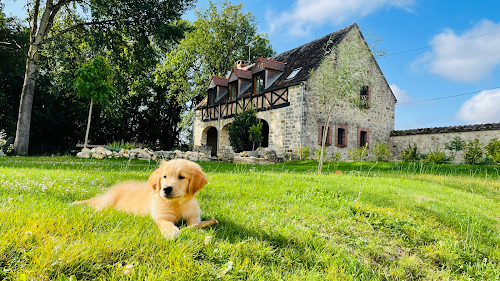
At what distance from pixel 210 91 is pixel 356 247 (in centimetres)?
2303

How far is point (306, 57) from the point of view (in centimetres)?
1933

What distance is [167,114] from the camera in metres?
30.7

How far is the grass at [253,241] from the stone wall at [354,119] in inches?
501

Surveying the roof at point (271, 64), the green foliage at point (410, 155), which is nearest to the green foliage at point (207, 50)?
the roof at point (271, 64)

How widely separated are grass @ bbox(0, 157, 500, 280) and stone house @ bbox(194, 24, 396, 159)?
12941 mm

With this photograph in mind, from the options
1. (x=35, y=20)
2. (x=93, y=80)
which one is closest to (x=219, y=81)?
(x=93, y=80)

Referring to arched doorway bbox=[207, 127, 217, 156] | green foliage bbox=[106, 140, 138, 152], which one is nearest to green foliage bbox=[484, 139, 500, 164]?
green foliage bbox=[106, 140, 138, 152]

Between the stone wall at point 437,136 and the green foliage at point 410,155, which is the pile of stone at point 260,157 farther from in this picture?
the stone wall at point 437,136

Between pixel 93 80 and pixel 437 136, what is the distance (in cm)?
1958

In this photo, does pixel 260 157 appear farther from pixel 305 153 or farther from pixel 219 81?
pixel 219 81

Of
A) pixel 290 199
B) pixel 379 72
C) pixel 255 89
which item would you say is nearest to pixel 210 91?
pixel 255 89

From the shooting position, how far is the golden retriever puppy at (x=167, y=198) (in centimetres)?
212

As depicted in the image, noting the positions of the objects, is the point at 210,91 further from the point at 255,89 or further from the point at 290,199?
the point at 290,199

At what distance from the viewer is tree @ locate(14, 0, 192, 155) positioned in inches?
573
